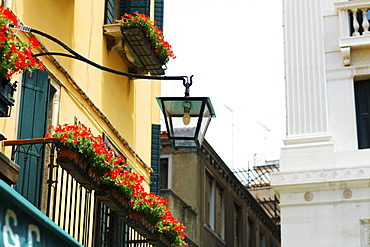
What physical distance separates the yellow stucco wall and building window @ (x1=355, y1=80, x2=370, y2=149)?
4.70 m

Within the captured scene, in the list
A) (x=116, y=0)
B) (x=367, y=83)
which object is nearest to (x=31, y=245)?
(x=116, y=0)

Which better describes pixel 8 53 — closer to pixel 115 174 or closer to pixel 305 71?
pixel 115 174

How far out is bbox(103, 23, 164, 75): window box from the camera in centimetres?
1312

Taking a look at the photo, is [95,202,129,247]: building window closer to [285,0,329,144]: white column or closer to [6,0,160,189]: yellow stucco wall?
[6,0,160,189]: yellow stucco wall

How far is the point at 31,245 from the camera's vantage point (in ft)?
23.5

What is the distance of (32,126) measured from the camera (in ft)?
33.3

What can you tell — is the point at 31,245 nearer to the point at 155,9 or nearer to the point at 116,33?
the point at 116,33

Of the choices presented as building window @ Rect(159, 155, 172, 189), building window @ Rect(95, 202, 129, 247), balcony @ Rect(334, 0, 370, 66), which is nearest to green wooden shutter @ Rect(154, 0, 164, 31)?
balcony @ Rect(334, 0, 370, 66)

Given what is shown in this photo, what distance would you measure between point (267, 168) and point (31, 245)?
1199 inches

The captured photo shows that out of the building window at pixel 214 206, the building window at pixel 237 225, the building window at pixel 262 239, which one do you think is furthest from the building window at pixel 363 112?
the building window at pixel 262 239

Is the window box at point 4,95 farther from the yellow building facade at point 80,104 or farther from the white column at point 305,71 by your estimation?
the white column at point 305,71

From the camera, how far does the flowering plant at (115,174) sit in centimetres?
969

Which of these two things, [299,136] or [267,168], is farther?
[267,168]

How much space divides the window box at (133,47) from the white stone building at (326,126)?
5155 millimetres
